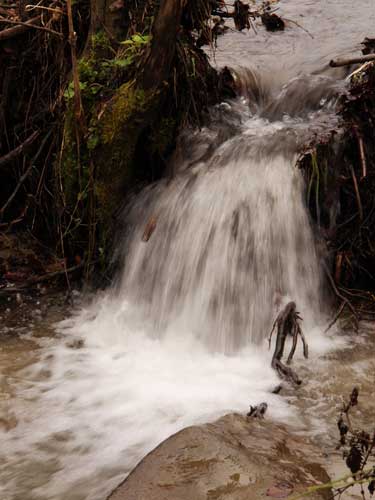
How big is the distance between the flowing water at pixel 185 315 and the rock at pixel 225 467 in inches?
11.9

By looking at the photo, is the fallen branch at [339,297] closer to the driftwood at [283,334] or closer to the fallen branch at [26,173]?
the driftwood at [283,334]

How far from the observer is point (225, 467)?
2709mm

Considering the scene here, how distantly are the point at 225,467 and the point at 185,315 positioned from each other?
1.98 m

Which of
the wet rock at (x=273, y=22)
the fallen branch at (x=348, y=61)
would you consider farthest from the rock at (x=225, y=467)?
the wet rock at (x=273, y=22)

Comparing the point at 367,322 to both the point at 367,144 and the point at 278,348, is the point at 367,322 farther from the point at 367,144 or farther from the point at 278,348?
the point at 367,144

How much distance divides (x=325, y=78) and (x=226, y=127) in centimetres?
120

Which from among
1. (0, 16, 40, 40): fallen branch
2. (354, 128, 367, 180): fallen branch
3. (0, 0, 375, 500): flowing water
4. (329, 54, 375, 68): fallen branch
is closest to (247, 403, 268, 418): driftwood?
(0, 0, 375, 500): flowing water

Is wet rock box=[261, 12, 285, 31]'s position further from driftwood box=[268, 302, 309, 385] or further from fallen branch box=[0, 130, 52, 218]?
driftwood box=[268, 302, 309, 385]

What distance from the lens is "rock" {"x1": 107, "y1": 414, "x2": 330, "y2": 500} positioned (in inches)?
101

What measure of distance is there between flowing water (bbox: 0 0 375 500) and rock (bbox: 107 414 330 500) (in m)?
0.30

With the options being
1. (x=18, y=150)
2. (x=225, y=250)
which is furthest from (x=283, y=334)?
(x=18, y=150)

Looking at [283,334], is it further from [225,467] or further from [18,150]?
[18,150]

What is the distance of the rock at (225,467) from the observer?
2561mm

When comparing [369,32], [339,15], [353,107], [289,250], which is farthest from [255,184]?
[339,15]
